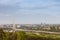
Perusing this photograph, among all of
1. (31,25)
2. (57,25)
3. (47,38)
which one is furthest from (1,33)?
(57,25)

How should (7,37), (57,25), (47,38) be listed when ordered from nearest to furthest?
(47,38) → (7,37) → (57,25)

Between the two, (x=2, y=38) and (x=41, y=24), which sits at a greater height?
(x=41, y=24)

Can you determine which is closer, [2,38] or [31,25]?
[2,38]

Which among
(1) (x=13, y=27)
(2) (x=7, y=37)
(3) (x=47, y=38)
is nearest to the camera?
(3) (x=47, y=38)

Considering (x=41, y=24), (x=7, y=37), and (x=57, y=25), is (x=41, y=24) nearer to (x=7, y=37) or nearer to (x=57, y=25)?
(x=57, y=25)

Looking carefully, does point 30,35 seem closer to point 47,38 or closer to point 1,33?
point 47,38

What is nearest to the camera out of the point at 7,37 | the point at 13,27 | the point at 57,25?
the point at 7,37

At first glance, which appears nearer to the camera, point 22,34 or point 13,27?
point 22,34

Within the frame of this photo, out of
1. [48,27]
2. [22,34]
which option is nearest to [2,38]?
[22,34]

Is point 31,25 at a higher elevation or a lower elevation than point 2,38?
higher
